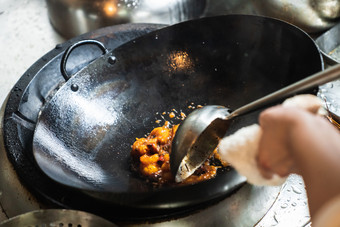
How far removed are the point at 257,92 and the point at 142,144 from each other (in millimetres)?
697

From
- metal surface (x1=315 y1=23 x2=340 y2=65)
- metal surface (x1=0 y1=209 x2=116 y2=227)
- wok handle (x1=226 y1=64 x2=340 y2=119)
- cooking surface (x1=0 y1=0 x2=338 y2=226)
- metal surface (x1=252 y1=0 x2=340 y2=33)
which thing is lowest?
metal surface (x1=315 y1=23 x2=340 y2=65)

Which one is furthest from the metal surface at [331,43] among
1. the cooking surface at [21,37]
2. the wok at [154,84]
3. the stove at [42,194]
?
the cooking surface at [21,37]

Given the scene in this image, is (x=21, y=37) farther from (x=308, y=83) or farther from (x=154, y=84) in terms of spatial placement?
(x=308, y=83)

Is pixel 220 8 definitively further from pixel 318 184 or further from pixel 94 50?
pixel 318 184

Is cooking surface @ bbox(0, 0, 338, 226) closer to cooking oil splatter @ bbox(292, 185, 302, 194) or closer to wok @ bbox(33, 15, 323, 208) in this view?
wok @ bbox(33, 15, 323, 208)

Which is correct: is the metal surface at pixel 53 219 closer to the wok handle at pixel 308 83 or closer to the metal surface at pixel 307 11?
the wok handle at pixel 308 83

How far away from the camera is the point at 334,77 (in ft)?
3.00

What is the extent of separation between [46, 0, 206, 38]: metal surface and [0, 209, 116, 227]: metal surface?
6.07 feet

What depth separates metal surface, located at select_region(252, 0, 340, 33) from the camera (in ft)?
8.41

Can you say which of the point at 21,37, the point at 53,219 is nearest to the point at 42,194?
the point at 53,219

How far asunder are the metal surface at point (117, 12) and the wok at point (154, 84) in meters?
0.86

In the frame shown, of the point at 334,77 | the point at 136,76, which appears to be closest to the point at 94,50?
the point at 136,76

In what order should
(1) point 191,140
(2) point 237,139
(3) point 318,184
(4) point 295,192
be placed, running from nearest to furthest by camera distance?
(3) point 318,184, (2) point 237,139, (1) point 191,140, (4) point 295,192

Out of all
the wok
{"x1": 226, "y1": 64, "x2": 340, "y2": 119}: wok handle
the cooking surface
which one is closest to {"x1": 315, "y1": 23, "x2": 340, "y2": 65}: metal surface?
the wok
